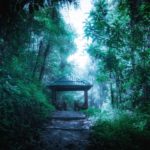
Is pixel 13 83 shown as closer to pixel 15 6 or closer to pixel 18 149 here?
pixel 18 149

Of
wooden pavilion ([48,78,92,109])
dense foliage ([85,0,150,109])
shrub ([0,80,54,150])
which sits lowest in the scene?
shrub ([0,80,54,150])

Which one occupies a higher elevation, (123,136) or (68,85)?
(68,85)

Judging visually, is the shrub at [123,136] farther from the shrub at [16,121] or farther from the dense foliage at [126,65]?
the shrub at [16,121]

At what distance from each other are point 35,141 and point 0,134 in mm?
1246

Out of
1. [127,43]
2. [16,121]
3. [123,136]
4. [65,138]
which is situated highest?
[127,43]

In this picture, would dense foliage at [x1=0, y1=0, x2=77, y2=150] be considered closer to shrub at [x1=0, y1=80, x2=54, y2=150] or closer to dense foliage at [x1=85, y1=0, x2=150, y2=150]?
shrub at [x1=0, y1=80, x2=54, y2=150]

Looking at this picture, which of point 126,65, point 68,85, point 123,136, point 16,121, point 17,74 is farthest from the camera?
point 68,85

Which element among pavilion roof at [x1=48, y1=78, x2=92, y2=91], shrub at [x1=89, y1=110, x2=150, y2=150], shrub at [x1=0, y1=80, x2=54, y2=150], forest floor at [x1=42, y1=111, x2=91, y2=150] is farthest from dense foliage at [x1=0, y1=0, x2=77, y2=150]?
pavilion roof at [x1=48, y1=78, x2=92, y2=91]

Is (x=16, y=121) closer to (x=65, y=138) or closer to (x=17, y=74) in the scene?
(x=65, y=138)

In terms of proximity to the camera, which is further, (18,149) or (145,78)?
(145,78)

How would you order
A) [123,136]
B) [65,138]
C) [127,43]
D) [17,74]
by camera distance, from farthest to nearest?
[17,74] → [127,43] → [65,138] → [123,136]

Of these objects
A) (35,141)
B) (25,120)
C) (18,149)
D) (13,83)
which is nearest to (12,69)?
(13,83)

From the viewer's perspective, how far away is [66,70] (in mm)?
21234

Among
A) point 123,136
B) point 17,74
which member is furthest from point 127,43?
point 17,74
